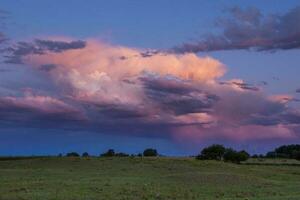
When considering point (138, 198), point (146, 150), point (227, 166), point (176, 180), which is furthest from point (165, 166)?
point (146, 150)

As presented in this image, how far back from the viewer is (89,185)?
1715 inches

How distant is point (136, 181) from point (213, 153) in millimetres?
51042

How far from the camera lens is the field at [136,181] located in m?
38.0

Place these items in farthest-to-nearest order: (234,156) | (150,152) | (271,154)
A: (271,154), (150,152), (234,156)

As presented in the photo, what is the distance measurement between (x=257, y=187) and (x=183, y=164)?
21.6m

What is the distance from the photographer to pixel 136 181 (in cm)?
4966

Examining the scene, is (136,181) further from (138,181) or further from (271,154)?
(271,154)

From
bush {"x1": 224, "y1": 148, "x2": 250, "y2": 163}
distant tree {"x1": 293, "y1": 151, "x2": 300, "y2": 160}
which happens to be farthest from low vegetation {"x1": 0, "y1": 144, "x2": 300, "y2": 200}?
distant tree {"x1": 293, "y1": 151, "x2": 300, "y2": 160}

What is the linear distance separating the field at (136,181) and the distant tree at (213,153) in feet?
83.7

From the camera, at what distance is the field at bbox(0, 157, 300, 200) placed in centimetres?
3797

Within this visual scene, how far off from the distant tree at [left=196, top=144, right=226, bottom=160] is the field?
2552 centimetres

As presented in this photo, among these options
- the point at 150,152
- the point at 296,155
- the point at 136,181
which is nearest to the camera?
the point at 136,181

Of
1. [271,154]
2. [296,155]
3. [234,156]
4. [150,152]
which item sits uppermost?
[271,154]

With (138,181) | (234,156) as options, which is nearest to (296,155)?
(234,156)
